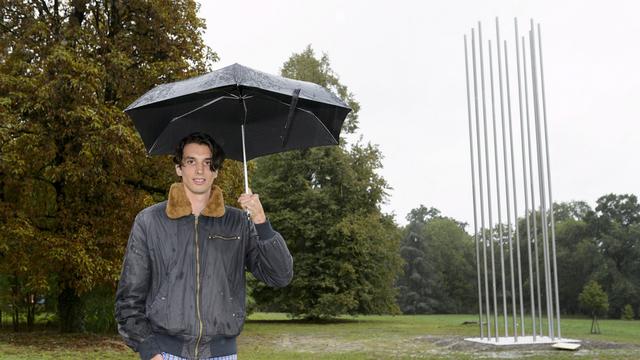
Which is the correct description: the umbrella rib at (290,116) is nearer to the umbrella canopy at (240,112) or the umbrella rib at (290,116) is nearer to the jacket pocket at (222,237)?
the umbrella canopy at (240,112)

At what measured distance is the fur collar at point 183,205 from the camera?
3010mm

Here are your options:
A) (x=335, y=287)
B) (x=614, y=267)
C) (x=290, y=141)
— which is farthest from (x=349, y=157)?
(x=290, y=141)

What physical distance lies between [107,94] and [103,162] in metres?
2.39

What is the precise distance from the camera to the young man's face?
3.12 meters

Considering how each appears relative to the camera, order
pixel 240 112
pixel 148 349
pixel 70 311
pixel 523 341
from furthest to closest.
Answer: pixel 70 311, pixel 523 341, pixel 240 112, pixel 148 349

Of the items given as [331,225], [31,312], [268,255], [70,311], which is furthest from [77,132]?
[331,225]

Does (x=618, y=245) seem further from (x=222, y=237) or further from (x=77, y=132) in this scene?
(x=222, y=237)

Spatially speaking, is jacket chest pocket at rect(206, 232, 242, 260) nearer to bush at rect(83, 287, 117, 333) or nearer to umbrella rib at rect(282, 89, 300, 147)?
umbrella rib at rect(282, 89, 300, 147)

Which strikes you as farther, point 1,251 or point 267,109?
point 1,251

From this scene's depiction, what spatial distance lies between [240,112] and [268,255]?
1196 mm

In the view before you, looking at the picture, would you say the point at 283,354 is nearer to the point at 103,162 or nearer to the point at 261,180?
the point at 103,162

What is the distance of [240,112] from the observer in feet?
13.1

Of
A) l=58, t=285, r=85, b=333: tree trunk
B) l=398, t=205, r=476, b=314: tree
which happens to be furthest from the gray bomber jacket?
l=398, t=205, r=476, b=314: tree

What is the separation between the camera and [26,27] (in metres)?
16.9
